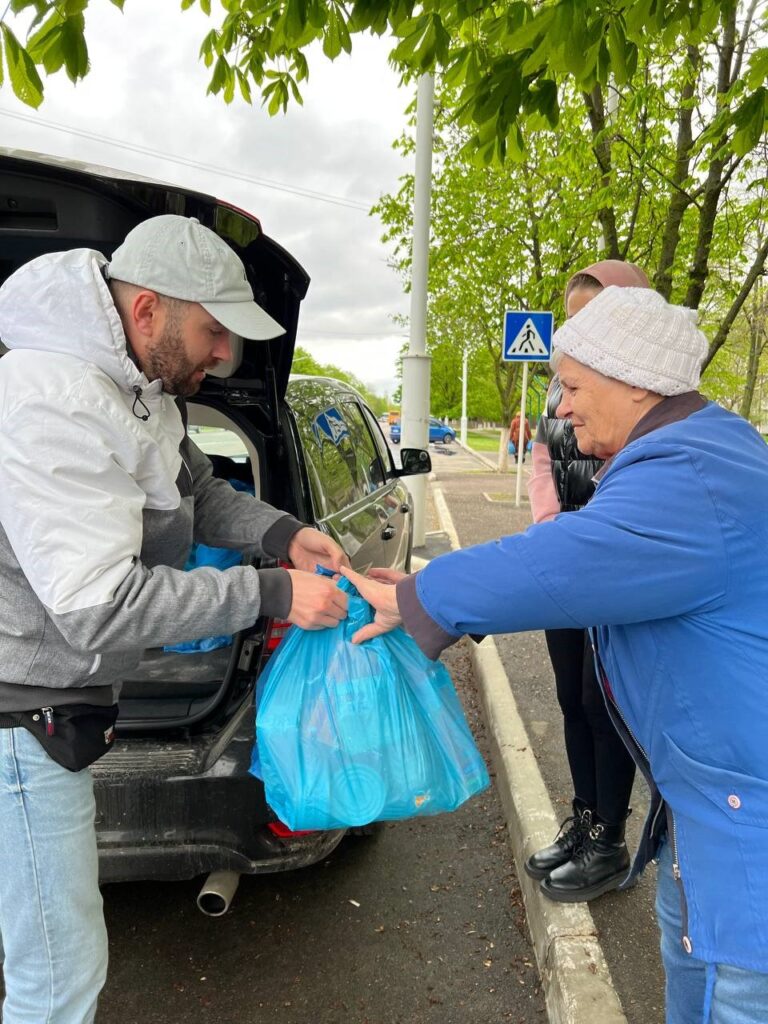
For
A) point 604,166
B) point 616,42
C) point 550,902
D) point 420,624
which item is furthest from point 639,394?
point 604,166

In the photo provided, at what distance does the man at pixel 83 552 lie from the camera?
1.44 metres

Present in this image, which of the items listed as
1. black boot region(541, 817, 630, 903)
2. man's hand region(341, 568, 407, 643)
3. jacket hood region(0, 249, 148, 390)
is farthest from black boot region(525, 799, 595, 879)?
jacket hood region(0, 249, 148, 390)

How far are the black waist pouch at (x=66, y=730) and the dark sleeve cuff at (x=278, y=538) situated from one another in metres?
0.85

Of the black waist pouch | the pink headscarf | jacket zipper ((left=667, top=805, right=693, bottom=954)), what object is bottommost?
jacket zipper ((left=667, top=805, right=693, bottom=954))

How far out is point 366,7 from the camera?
2730 millimetres

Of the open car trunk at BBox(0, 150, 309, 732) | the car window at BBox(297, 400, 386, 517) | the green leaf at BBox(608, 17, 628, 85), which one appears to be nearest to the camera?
the open car trunk at BBox(0, 150, 309, 732)

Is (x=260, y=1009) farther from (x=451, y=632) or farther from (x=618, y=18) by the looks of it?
(x=618, y=18)

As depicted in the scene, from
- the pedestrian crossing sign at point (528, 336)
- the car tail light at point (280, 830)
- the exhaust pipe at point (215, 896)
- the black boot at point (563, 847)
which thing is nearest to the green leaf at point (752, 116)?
the black boot at point (563, 847)

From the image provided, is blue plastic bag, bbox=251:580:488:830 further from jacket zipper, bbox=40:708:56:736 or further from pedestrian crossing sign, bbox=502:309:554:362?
pedestrian crossing sign, bbox=502:309:554:362

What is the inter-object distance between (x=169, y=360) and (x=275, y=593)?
0.58m

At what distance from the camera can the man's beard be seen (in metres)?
1.70

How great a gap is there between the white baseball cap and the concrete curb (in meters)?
2.08

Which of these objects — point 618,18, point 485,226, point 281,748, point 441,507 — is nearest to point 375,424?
point 618,18

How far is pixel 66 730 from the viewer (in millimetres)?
1577
